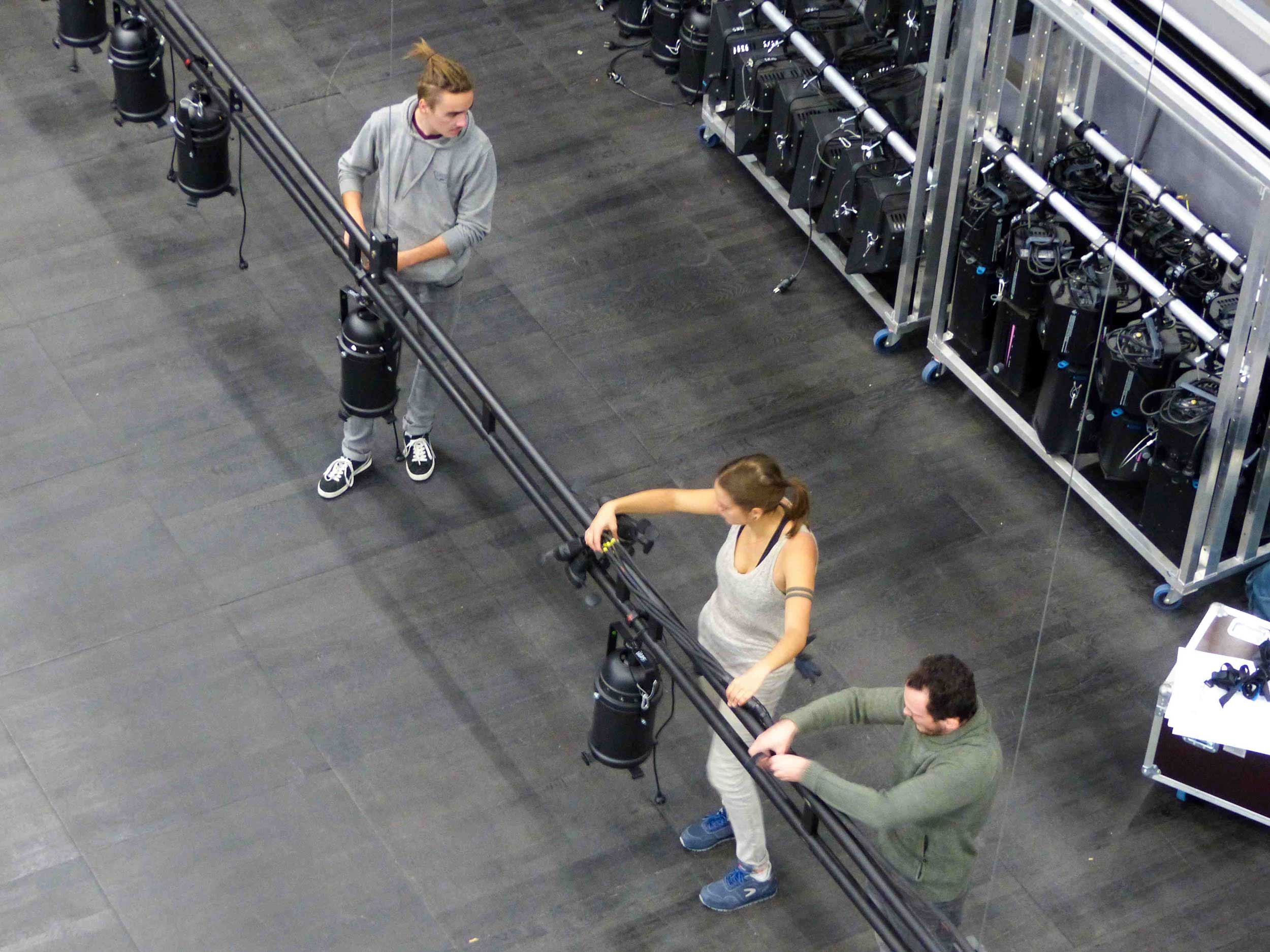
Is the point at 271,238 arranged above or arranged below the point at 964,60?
below

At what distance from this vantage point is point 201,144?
5.81 m

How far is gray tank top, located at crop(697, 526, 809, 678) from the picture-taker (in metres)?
4.47

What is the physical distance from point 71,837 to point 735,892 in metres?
1.84

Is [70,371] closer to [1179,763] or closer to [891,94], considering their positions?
[891,94]

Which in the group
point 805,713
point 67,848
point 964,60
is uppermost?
point 964,60

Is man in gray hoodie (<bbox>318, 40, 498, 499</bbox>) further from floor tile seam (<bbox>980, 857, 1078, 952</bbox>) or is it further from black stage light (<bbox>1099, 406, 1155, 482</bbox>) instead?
floor tile seam (<bbox>980, 857, 1078, 952</bbox>)

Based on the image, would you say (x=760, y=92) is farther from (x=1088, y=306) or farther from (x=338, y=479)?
(x=338, y=479)

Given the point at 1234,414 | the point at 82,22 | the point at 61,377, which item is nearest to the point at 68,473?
the point at 61,377

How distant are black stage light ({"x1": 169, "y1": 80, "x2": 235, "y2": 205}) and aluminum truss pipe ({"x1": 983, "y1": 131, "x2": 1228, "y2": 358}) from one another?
2529 mm

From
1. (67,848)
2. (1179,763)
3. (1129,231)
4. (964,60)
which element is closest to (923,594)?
(1179,763)

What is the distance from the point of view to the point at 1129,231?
20.0ft

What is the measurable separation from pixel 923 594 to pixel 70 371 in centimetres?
310

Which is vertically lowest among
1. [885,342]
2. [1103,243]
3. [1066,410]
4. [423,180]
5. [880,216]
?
[885,342]

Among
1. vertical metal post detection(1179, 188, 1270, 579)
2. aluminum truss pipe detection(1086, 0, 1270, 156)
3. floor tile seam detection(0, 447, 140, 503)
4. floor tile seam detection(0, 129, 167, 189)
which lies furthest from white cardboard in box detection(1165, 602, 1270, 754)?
floor tile seam detection(0, 129, 167, 189)
